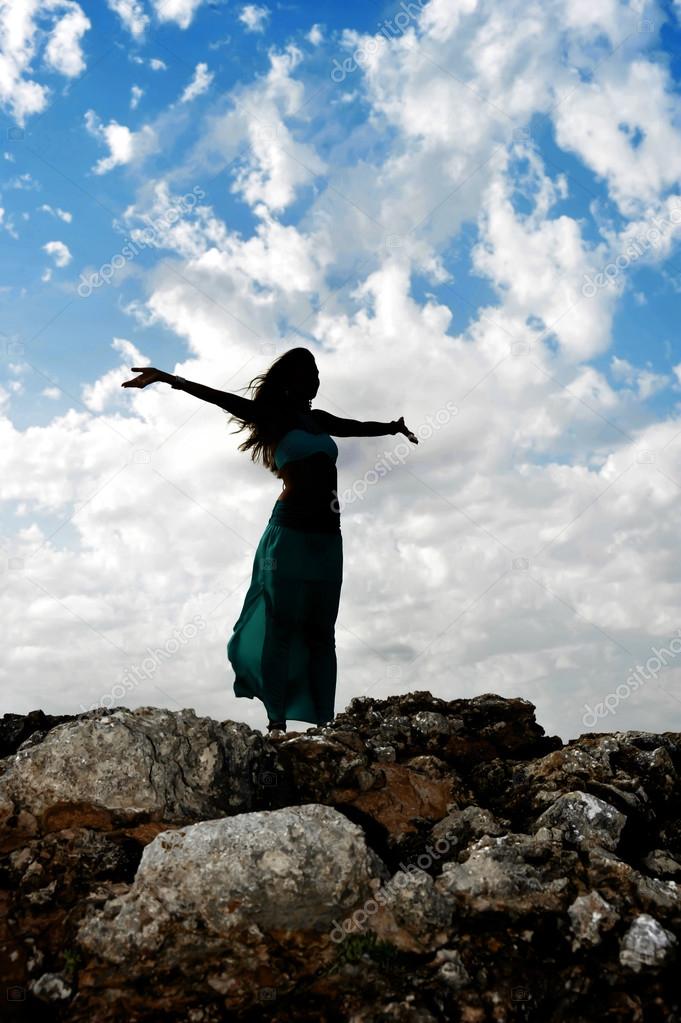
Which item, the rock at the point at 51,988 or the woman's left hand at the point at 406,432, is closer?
the rock at the point at 51,988

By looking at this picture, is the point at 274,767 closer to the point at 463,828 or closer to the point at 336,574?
the point at 463,828

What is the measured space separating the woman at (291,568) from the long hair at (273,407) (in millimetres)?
10

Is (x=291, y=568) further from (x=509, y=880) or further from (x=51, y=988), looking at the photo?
(x=51, y=988)

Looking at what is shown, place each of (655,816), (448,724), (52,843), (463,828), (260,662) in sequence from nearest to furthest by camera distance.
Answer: (52,843)
(463,828)
(655,816)
(448,724)
(260,662)

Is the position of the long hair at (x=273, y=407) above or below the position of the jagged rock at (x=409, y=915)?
above

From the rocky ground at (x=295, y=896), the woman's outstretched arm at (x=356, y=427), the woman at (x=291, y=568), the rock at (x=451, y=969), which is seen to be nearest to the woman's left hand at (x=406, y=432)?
the woman's outstretched arm at (x=356, y=427)

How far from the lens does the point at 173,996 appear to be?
382cm

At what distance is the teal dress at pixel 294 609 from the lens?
26.1ft

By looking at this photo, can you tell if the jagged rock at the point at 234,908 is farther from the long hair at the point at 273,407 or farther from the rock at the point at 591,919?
the long hair at the point at 273,407

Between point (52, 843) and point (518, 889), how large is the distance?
2.60 m

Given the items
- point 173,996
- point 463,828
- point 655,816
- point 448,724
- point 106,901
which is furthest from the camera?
point 448,724

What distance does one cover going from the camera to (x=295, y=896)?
400cm

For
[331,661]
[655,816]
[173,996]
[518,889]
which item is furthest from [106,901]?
[331,661]

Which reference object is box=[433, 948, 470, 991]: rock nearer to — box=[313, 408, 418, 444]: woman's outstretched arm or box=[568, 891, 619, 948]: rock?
box=[568, 891, 619, 948]: rock
